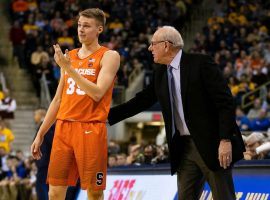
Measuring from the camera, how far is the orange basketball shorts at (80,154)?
7172mm

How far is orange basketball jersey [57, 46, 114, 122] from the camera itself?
284 inches

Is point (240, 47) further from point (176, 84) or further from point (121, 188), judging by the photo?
point (176, 84)

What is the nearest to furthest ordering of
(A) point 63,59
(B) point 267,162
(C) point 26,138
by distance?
1. (A) point 63,59
2. (B) point 267,162
3. (C) point 26,138

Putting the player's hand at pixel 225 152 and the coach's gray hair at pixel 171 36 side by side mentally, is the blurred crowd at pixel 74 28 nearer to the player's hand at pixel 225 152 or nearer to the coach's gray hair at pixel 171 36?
the coach's gray hair at pixel 171 36

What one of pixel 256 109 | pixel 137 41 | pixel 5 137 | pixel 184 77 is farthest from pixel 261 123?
pixel 184 77

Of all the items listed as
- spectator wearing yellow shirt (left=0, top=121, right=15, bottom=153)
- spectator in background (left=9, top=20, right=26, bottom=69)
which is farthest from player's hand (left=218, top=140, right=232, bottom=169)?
spectator in background (left=9, top=20, right=26, bottom=69)

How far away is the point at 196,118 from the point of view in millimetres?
6852

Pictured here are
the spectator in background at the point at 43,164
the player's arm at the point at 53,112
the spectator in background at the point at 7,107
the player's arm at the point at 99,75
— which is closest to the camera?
the player's arm at the point at 99,75

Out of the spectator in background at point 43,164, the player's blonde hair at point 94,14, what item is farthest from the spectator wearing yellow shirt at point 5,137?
the player's blonde hair at point 94,14

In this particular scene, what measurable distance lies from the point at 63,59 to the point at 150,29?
21.6 m

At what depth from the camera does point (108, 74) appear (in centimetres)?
720

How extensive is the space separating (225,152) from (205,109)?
449 mm

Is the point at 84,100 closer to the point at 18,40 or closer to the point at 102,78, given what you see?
the point at 102,78

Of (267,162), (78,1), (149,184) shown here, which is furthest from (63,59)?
(78,1)
